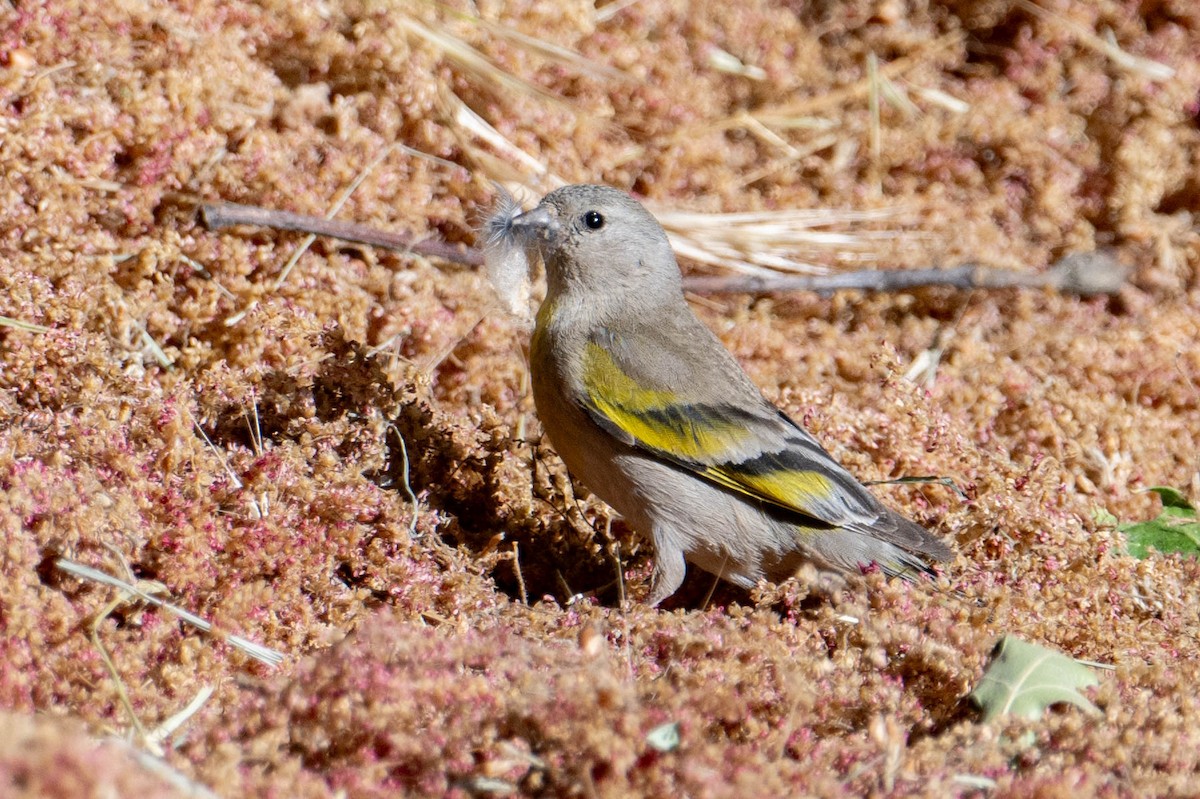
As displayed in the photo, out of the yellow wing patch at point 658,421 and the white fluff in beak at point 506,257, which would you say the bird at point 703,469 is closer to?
the yellow wing patch at point 658,421

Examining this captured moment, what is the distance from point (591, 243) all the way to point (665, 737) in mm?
2120

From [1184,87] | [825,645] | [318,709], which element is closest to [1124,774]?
[825,645]

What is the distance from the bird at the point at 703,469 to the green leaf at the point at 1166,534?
854 millimetres

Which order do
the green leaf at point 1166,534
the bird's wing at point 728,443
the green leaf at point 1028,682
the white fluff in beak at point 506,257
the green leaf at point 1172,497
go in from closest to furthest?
the green leaf at point 1028,682
the bird's wing at point 728,443
the green leaf at point 1166,534
the white fluff in beak at point 506,257
the green leaf at point 1172,497

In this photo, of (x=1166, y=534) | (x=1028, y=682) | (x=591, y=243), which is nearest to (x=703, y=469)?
(x=591, y=243)

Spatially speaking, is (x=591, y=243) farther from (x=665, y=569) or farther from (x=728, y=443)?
(x=665, y=569)

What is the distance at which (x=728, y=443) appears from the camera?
3695 mm

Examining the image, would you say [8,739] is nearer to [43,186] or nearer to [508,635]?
[508,635]

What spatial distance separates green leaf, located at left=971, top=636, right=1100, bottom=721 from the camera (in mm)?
2838

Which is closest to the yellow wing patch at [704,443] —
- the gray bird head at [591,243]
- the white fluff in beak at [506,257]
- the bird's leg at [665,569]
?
the bird's leg at [665,569]

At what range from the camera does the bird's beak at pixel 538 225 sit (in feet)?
13.6

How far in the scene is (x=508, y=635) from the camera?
2.92 metres

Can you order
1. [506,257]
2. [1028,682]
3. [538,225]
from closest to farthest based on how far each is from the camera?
[1028,682]
[538,225]
[506,257]

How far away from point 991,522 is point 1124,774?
4.34ft
